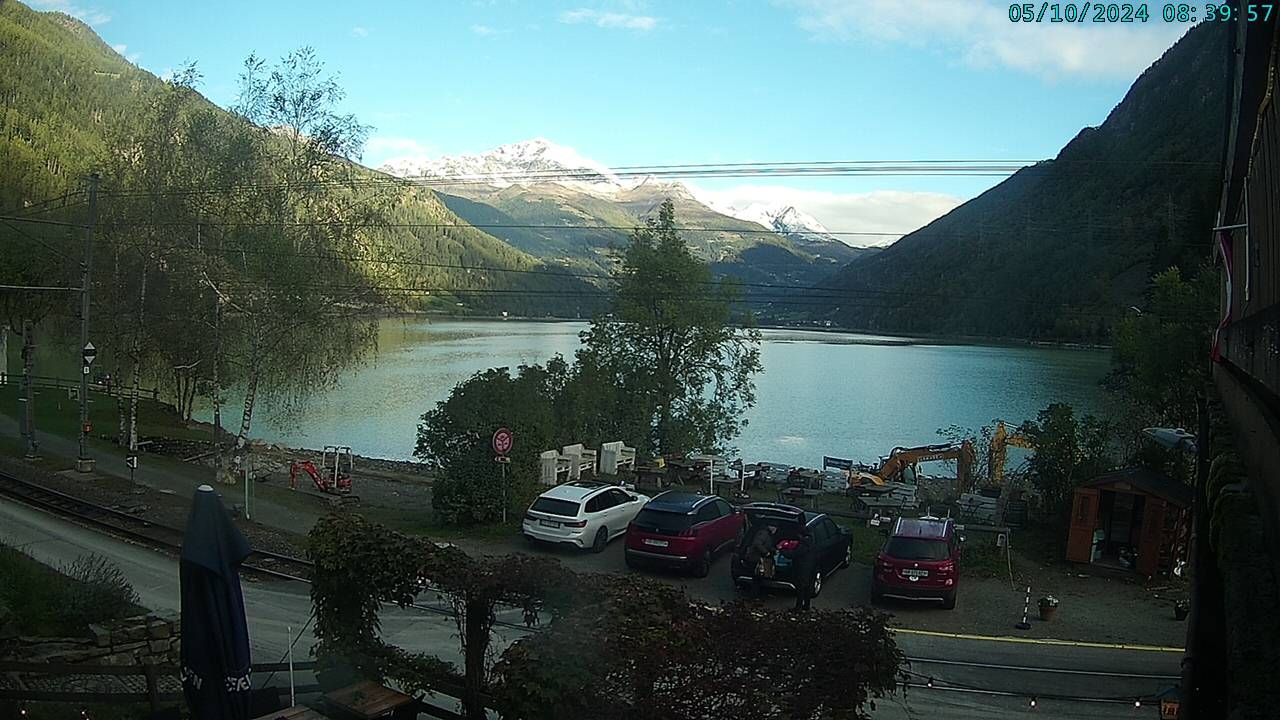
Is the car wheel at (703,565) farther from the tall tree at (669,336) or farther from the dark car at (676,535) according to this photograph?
the tall tree at (669,336)

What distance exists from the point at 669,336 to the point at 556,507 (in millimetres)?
17016

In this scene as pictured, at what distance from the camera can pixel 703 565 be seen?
46.5ft

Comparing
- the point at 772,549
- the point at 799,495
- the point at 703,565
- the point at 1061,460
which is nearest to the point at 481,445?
the point at 703,565

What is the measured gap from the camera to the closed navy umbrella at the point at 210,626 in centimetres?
588

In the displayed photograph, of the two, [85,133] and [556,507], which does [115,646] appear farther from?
[85,133]

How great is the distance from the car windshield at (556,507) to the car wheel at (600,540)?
631 mm

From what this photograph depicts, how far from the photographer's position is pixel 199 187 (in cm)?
2333

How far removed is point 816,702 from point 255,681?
17.2 ft

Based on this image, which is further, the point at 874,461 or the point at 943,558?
the point at 874,461

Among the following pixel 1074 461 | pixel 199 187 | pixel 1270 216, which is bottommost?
pixel 1074 461

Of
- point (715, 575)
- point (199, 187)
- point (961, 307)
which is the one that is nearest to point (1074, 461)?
point (715, 575)

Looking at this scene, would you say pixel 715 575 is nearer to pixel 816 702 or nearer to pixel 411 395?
pixel 816 702

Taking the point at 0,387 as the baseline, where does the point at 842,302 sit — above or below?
above

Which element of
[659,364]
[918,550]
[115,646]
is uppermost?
[659,364]
